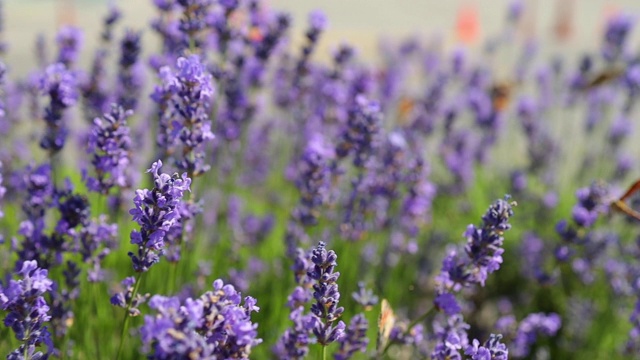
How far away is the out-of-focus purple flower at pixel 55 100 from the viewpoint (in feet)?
8.11

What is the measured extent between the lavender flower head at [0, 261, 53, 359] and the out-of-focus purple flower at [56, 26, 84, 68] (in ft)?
6.42

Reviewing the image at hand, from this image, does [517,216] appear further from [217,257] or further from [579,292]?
[217,257]

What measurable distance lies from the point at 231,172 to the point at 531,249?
1.94 meters

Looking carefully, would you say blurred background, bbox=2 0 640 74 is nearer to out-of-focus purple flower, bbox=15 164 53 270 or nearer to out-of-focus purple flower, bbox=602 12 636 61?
out-of-focus purple flower, bbox=602 12 636 61

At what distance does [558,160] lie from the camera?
601 cm

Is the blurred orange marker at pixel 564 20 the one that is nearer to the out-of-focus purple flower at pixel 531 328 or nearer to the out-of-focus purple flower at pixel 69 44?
the out-of-focus purple flower at pixel 531 328

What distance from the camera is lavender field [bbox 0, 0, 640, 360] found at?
2008 mm

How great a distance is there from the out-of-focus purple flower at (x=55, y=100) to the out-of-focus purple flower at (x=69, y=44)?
3.10ft

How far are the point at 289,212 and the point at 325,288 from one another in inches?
104

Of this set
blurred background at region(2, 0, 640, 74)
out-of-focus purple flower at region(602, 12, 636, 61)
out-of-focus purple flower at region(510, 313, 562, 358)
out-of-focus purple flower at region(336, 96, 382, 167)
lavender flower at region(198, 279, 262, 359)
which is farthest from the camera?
blurred background at region(2, 0, 640, 74)

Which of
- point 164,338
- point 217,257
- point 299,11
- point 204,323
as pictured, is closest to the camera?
point 164,338

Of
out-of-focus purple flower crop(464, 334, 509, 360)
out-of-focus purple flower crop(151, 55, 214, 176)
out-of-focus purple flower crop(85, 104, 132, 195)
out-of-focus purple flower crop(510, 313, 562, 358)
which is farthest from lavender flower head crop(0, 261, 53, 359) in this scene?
out-of-focus purple flower crop(510, 313, 562, 358)

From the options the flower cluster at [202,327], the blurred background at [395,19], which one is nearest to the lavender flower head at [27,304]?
the flower cluster at [202,327]

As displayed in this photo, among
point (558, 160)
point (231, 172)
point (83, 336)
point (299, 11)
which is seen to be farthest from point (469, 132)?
point (299, 11)
